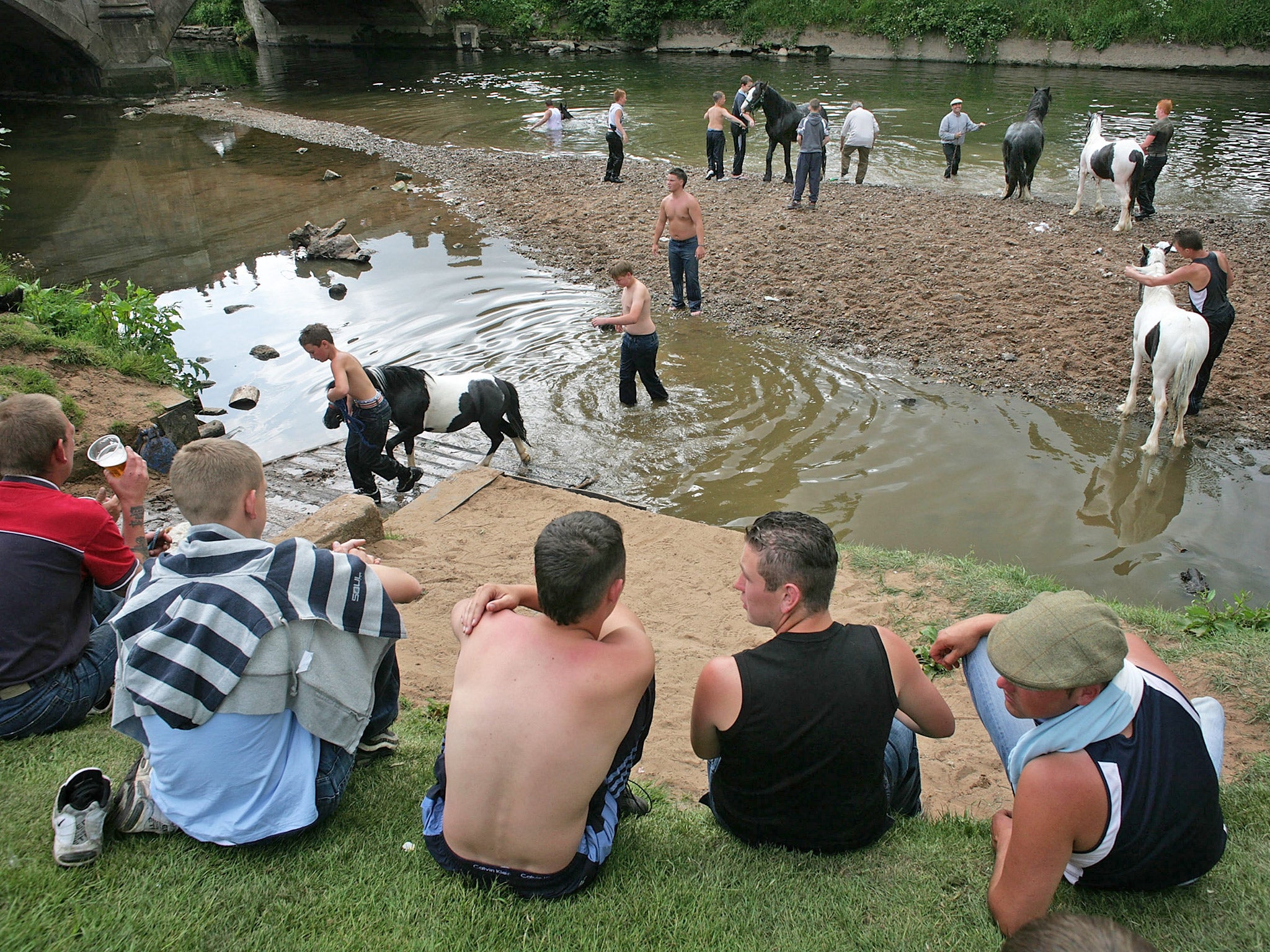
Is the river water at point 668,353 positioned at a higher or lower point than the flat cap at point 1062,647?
lower

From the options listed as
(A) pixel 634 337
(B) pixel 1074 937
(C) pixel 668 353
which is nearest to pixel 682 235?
(C) pixel 668 353

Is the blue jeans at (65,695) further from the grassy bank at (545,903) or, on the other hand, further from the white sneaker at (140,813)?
the white sneaker at (140,813)

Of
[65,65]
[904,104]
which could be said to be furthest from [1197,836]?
[65,65]

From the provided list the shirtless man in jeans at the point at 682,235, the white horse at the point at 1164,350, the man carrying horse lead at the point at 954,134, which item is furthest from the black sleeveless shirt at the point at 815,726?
the man carrying horse lead at the point at 954,134

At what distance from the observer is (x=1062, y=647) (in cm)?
219

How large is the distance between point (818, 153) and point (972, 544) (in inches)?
376

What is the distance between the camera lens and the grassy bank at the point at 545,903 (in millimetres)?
2400

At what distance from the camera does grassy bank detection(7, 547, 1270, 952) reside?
2.40 metres

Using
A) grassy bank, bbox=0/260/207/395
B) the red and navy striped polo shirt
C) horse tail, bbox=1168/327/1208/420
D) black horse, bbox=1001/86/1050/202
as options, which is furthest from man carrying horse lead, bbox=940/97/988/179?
the red and navy striped polo shirt

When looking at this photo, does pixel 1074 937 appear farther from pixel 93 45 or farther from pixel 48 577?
pixel 93 45

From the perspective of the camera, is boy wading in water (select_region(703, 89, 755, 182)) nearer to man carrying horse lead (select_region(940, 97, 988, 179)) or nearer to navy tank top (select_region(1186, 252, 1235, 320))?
man carrying horse lead (select_region(940, 97, 988, 179))

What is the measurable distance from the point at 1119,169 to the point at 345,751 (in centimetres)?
1414

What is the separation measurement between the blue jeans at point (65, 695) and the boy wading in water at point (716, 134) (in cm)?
1500

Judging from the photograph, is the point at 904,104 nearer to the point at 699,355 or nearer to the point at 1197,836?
the point at 699,355
